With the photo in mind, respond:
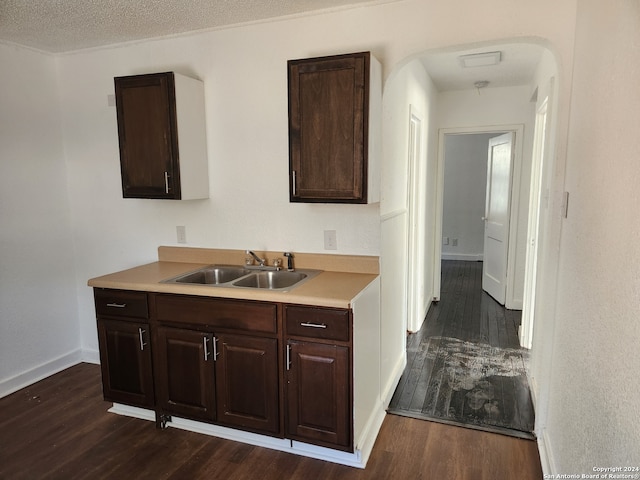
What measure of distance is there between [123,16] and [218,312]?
5.90 feet

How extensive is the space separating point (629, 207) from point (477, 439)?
5.78 feet

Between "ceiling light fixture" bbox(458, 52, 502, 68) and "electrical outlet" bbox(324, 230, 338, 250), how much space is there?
202cm

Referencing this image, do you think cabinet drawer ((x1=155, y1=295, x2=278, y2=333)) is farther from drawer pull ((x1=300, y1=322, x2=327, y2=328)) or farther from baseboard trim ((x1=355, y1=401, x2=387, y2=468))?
baseboard trim ((x1=355, y1=401, x2=387, y2=468))

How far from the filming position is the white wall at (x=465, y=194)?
749 centimetres

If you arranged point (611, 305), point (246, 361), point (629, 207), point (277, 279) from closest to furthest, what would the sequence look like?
point (629, 207) → point (611, 305) → point (246, 361) → point (277, 279)

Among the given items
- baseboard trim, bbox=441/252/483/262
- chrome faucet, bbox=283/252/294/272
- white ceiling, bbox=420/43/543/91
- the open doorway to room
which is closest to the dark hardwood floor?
the open doorway to room

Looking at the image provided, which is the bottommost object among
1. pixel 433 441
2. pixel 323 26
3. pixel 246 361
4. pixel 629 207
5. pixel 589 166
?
pixel 433 441

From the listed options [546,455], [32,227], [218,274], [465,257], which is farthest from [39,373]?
[465,257]

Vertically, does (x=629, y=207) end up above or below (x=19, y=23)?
below

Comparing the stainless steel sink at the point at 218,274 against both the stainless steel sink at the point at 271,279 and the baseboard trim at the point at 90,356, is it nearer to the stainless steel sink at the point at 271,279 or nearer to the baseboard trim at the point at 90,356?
the stainless steel sink at the point at 271,279

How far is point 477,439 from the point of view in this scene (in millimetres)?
2432

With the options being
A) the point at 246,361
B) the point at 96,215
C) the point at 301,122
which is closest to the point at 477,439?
the point at 246,361

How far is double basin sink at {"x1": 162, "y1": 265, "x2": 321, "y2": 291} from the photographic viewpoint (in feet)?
8.47

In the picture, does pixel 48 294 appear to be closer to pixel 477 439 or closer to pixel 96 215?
pixel 96 215
